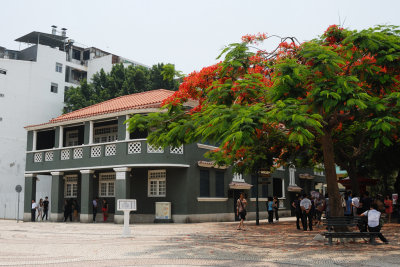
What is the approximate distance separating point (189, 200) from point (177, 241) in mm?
10920

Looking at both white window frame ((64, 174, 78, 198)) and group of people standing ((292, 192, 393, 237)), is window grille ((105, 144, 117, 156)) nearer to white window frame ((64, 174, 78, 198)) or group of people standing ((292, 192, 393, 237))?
white window frame ((64, 174, 78, 198))

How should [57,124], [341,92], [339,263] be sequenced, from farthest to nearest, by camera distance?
[57,124]
[341,92]
[339,263]

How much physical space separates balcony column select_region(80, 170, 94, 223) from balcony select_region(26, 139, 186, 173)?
56cm

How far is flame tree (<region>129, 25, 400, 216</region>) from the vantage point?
401 inches

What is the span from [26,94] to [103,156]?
25314 millimetres

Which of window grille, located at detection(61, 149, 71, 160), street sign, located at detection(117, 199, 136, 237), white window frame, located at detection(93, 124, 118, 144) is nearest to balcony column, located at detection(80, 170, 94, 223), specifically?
window grille, located at detection(61, 149, 71, 160)

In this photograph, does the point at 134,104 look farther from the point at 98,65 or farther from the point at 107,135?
the point at 98,65

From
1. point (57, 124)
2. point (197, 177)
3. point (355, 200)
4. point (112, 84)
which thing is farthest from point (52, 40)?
point (355, 200)

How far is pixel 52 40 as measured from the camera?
5575 cm

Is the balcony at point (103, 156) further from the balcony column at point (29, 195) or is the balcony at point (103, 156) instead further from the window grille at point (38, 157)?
the balcony column at point (29, 195)

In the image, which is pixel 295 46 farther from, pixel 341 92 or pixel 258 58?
pixel 341 92

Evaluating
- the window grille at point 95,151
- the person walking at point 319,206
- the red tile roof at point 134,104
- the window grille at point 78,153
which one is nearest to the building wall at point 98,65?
the red tile roof at point 134,104

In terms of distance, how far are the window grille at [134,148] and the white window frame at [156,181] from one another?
219cm

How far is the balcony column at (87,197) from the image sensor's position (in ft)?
87.7
